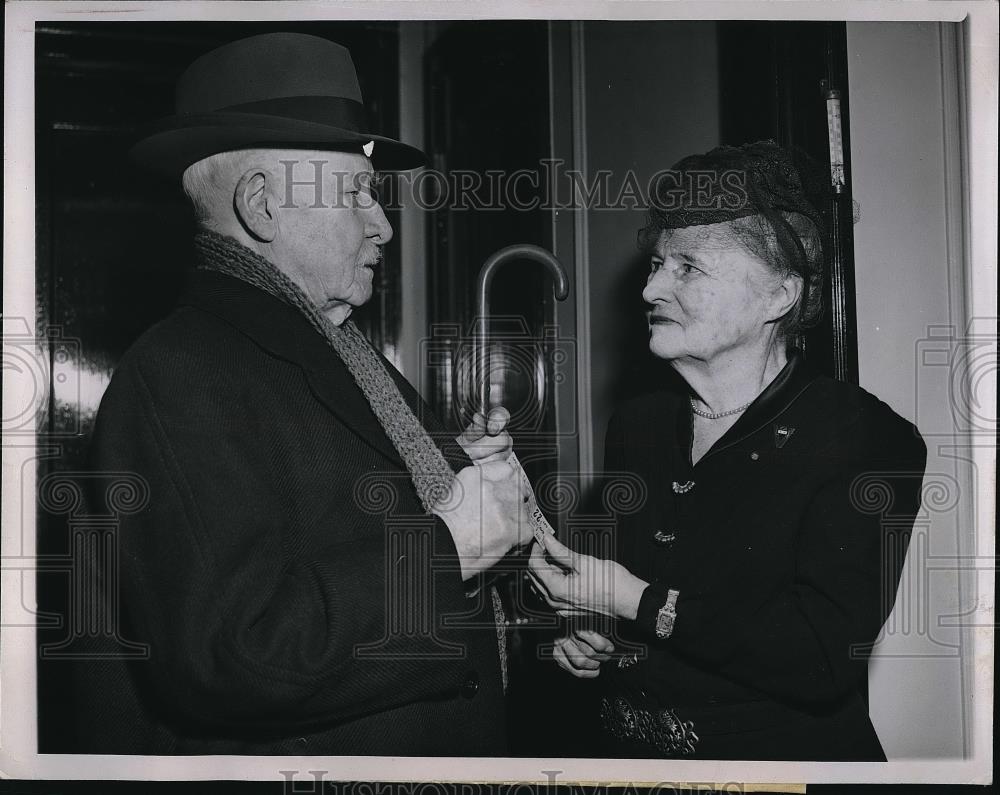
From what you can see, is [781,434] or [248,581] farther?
[781,434]

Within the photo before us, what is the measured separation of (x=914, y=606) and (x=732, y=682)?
294 millimetres

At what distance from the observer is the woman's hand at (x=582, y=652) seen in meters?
1.26

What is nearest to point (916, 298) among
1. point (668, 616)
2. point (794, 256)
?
point (794, 256)

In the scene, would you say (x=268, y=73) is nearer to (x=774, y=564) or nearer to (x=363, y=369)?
(x=363, y=369)

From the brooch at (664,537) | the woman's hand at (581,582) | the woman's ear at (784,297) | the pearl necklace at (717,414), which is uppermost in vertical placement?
the woman's ear at (784,297)

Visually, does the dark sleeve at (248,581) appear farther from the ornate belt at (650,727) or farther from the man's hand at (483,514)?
the ornate belt at (650,727)

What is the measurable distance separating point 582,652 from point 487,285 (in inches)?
21.7

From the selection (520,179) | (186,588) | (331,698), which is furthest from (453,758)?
(520,179)

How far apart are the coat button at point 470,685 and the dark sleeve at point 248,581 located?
16mm

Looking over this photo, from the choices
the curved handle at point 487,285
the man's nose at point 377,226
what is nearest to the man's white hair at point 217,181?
the man's nose at point 377,226

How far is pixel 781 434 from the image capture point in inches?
47.8

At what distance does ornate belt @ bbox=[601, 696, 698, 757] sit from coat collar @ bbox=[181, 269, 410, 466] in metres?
0.48

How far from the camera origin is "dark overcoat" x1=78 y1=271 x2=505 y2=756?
109cm

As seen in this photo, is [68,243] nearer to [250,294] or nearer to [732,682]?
[250,294]
